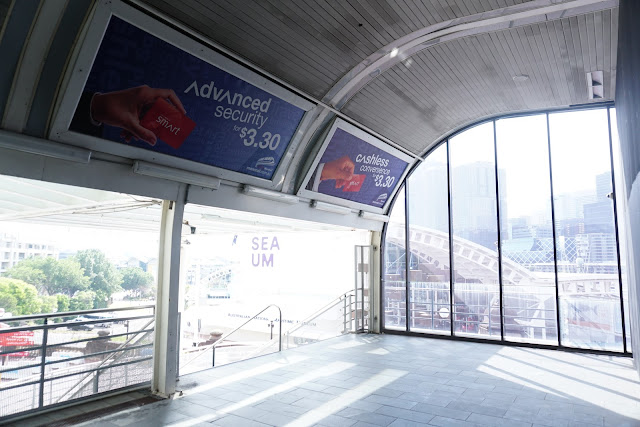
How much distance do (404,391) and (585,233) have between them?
5403 mm

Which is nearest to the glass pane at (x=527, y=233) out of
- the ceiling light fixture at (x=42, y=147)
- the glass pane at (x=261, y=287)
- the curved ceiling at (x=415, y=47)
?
the curved ceiling at (x=415, y=47)

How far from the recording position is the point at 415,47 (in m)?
5.73

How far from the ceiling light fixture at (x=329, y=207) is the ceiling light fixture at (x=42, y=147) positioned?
4352 mm

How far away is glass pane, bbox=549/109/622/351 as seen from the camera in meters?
7.87

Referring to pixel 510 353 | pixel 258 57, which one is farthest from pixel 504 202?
pixel 258 57

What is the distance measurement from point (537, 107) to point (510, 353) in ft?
16.6

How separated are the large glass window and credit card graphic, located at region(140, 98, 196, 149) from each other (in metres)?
6.50

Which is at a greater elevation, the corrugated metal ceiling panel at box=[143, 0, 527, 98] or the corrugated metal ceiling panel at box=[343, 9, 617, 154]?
the corrugated metal ceiling panel at box=[343, 9, 617, 154]

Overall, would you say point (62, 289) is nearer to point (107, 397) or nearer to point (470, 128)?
point (107, 397)

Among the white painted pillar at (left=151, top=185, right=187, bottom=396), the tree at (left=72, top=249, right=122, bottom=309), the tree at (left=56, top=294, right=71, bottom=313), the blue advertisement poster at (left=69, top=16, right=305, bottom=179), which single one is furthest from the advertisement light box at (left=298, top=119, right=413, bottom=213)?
the tree at (left=56, top=294, right=71, bottom=313)

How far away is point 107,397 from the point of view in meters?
4.84

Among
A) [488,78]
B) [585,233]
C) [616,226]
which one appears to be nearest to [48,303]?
[488,78]

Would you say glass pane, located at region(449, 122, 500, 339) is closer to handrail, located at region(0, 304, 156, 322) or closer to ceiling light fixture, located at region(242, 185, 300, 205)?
ceiling light fixture, located at region(242, 185, 300, 205)

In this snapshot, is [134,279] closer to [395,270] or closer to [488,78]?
[395,270]
